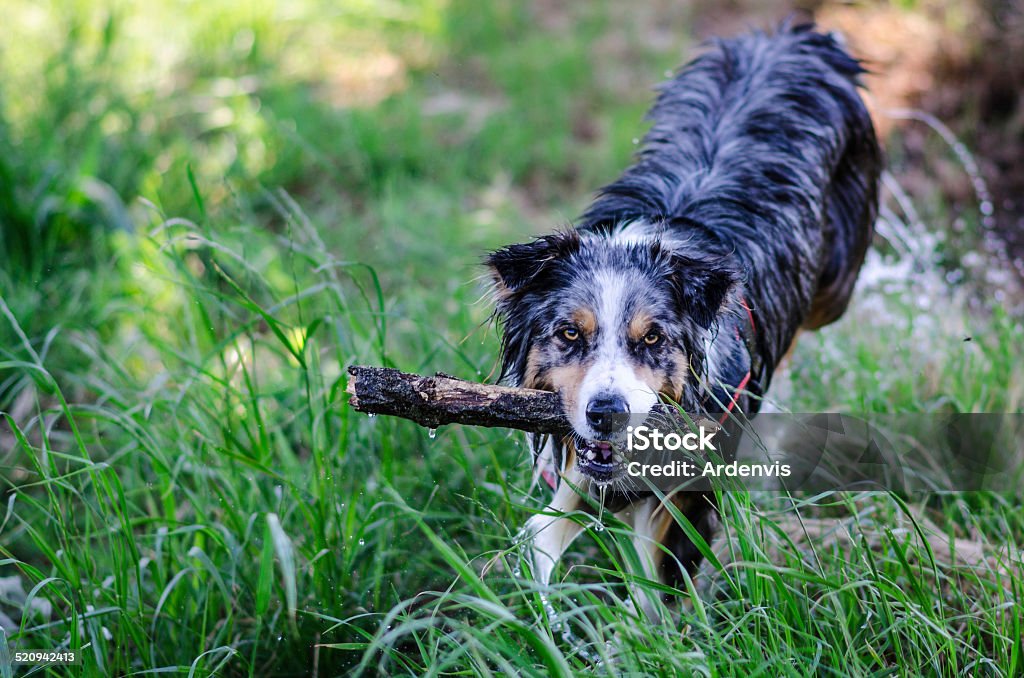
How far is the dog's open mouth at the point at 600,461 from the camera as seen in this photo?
218cm

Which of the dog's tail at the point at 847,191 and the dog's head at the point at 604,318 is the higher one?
the dog's tail at the point at 847,191

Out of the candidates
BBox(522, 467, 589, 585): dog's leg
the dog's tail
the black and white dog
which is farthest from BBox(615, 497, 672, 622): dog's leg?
the dog's tail

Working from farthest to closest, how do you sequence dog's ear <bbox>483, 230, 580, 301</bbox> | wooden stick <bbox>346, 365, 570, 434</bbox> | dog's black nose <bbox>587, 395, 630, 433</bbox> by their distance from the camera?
dog's ear <bbox>483, 230, 580, 301</bbox> → dog's black nose <bbox>587, 395, 630, 433</bbox> → wooden stick <bbox>346, 365, 570, 434</bbox>

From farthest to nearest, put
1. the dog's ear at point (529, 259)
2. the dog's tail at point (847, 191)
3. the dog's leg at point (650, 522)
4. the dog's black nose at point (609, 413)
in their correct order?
1. the dog's tail at point (847, 191)
2. the dog's leg at point (650, 522)
3. the dog's ear at point (529, 259)
4. the dog's black nose at point (609, 413)

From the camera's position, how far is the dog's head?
2.15 metres

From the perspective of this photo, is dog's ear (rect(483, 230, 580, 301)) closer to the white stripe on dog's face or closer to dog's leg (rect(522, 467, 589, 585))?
the white stripe on dog's face

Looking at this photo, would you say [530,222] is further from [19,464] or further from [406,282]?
[19,464]

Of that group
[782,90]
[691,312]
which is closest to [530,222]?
[782,90]

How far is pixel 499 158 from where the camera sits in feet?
17.4

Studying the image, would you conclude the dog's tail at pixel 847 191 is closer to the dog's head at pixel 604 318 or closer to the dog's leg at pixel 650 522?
the dog's head at pixel 604 318

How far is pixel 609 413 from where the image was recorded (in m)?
2.06
